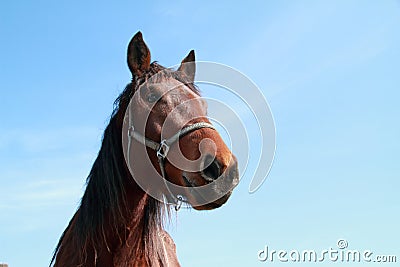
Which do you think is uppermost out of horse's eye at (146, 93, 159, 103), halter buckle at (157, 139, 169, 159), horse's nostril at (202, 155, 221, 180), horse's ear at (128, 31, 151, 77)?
horse's ear at (128, 31, 151, 77)

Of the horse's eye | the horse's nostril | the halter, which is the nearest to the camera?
the horse's nostril

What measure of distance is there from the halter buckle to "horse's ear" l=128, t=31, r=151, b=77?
3.08 ft

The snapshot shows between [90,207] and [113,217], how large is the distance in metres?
0.26

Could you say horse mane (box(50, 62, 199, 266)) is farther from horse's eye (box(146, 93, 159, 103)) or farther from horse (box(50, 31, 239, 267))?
horse's eye (box(146, 93, 159, 103))

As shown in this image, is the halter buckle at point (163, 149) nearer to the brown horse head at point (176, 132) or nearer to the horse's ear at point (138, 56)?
the brown horse head at point (176, 132)

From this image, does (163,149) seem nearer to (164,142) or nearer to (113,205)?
(164,142)

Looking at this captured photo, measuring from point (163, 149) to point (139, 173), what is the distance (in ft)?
1.45

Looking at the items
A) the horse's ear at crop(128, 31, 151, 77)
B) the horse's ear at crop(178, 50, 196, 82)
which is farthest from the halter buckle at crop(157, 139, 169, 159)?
the horse's ear at crop(178, 50, 196, 82)

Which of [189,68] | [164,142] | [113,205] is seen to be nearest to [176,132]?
[164,142]

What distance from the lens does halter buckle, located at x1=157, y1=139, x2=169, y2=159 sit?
4.66 metres

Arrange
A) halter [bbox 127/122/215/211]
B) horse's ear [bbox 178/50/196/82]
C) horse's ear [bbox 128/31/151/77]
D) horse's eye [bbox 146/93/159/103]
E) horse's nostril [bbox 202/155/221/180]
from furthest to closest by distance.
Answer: horse's ear [bbox 178/50/196/82]
horse's ear [bbox 128/31/151/77]
horse's eye [bbox 146/93/159/103]
halter [bbox 127/122/215/211]
horse's nostril [bbox 202/155/221/180]

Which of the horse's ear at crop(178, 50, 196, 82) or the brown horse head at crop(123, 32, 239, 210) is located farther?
the horse's ear at crop(178, 50, 196, 82)

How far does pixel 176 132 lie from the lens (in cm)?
464

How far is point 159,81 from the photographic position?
511 centimetres
